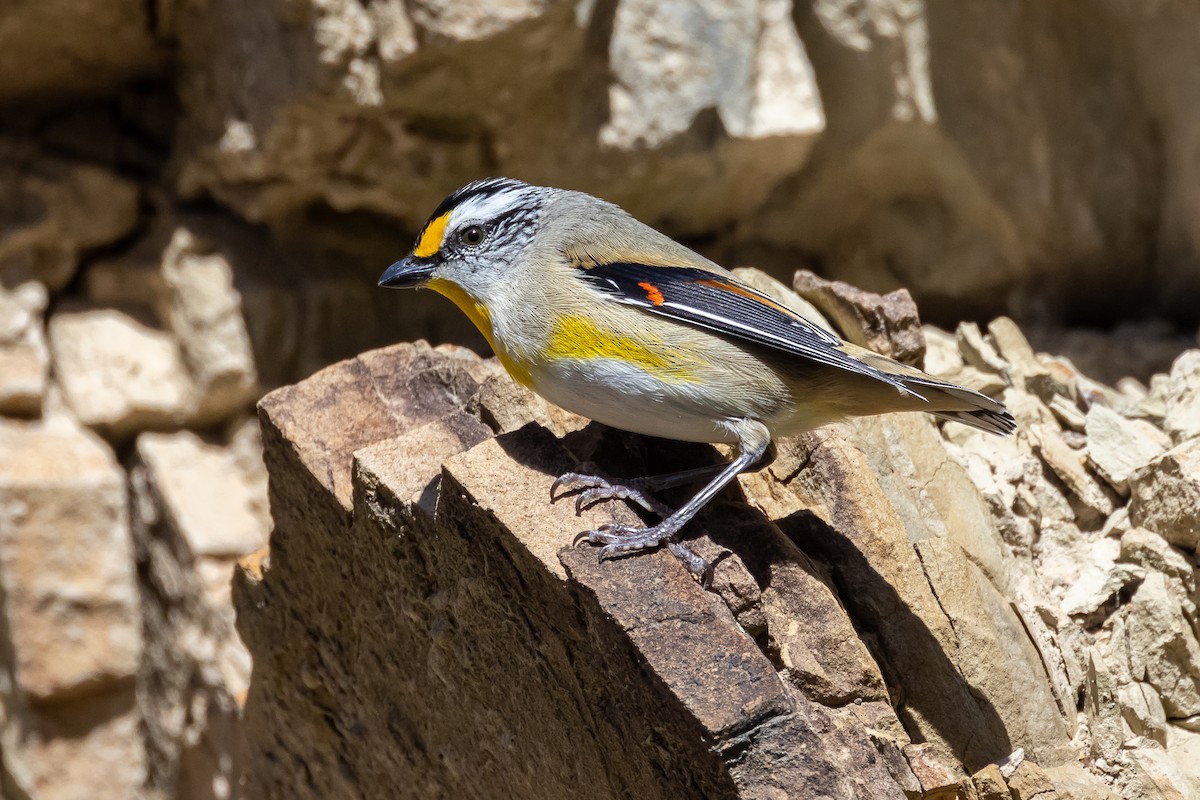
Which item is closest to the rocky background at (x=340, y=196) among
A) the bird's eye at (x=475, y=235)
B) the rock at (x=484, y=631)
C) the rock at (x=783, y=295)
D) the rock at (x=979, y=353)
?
the rock at (x=979, y=353)

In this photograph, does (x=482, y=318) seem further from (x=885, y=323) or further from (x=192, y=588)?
(x=192, y=588)

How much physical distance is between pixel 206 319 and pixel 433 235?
14.8 ft

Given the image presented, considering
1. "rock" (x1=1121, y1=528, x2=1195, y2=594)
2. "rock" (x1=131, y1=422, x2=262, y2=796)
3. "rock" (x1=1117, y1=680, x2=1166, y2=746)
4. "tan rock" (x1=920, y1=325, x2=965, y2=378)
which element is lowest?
"rock" (x1=131, y1=422, x2=262, y2=796)

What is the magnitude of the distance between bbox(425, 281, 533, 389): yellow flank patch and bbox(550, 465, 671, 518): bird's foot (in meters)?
0.38

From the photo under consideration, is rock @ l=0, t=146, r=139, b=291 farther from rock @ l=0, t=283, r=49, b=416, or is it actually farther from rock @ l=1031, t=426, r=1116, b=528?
rock @ l=1031, t=426, r=1116, b=528

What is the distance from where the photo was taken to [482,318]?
4207 millimetres

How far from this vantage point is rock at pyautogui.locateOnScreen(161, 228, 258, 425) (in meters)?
8.30

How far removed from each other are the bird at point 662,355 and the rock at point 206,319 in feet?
14.9

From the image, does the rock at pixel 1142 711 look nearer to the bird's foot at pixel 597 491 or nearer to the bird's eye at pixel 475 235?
the bird's foot at pixel 597 491

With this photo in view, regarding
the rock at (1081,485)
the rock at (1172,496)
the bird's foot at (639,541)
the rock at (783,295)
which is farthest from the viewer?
the rock at (783,295)

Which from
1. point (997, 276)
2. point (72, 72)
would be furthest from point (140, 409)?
point (997, 276)

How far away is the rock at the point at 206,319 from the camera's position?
8.30 meters

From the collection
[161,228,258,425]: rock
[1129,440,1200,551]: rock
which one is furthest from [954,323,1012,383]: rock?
[161,228,258,425]: rock

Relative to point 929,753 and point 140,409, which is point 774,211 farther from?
point 929,753
